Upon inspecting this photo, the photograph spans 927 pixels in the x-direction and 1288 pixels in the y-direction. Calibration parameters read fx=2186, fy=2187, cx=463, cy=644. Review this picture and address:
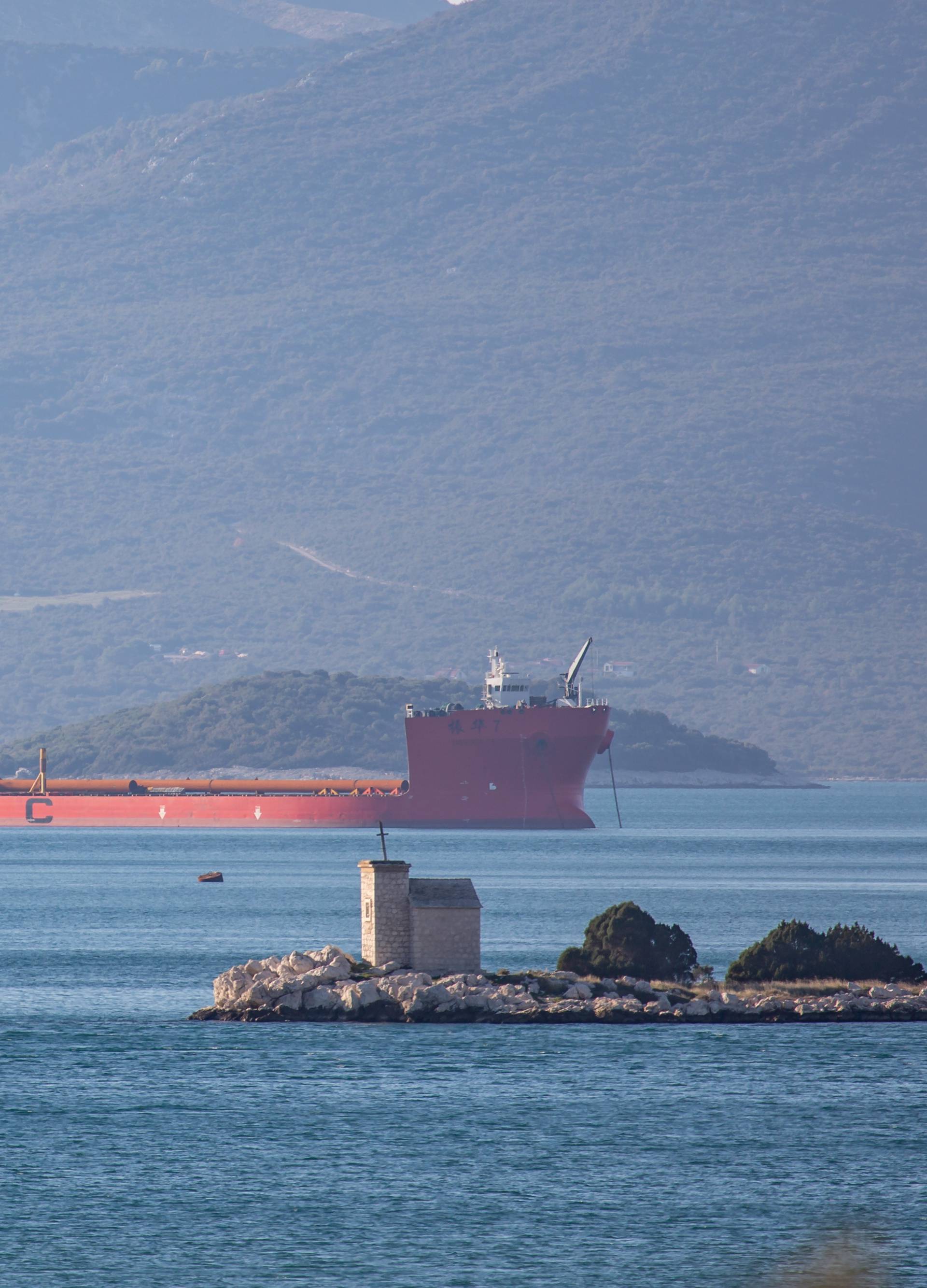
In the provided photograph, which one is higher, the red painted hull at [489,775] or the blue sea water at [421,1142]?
the red painted hull at [489,775]

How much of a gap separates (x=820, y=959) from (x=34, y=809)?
8374 centimetres

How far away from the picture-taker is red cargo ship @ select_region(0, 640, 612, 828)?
9362 cm

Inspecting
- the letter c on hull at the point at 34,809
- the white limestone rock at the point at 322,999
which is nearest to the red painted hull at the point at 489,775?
the letter c on hull at the point at 34,809

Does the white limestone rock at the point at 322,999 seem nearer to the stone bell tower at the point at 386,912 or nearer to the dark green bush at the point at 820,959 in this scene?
the stone bell tower at the point at 386,912

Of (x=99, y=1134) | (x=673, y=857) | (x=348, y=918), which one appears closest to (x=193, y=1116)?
(x=99, y=1134)

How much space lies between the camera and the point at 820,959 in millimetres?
38688

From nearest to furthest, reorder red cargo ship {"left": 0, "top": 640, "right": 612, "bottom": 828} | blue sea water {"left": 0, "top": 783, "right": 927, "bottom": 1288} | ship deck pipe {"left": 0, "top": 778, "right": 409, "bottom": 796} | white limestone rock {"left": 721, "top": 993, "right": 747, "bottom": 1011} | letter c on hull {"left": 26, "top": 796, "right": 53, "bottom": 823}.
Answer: blue sea water {"left": 0, "top": 783, "right": 927, "bottom": 1288}, white limestone rock {"left": 721, "top": 993, "right": 747, "bottom": 1011}, red cargo ship {"left": 0, "top": 640, "right": 612, "bottom": 828}, ship deck pipe {"left": 0, "top": 778, "right": 409, "bottom": 796}, letter c on hull {"left": 26, "top": 796, "right": 53, "bottom": 823}

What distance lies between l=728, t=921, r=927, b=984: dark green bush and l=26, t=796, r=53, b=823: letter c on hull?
7999 cm

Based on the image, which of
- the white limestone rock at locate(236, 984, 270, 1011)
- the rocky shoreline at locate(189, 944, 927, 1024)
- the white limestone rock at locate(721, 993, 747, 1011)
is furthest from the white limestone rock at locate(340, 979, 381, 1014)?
the white limestone rock at locate(721, 993, 747, 1011)

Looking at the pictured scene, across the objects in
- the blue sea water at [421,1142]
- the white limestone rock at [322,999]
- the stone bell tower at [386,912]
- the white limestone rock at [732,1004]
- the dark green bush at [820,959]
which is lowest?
the blue sea water at [421,1142]

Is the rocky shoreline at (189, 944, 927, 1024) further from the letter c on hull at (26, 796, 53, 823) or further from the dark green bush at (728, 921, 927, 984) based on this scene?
the letter c on hull at (26, 796, 53, 823)

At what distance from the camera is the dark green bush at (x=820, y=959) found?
126ft

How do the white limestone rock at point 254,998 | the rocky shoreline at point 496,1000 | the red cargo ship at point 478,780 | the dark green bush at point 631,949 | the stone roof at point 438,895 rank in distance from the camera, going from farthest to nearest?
the red cargo ship at point 478,780, the dark green bush at point 631,949, the white limestone rock at point 254,998, the rocky shoreline at point 496,1000, the stone roof at point 438,895

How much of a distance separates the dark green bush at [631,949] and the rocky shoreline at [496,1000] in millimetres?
724
